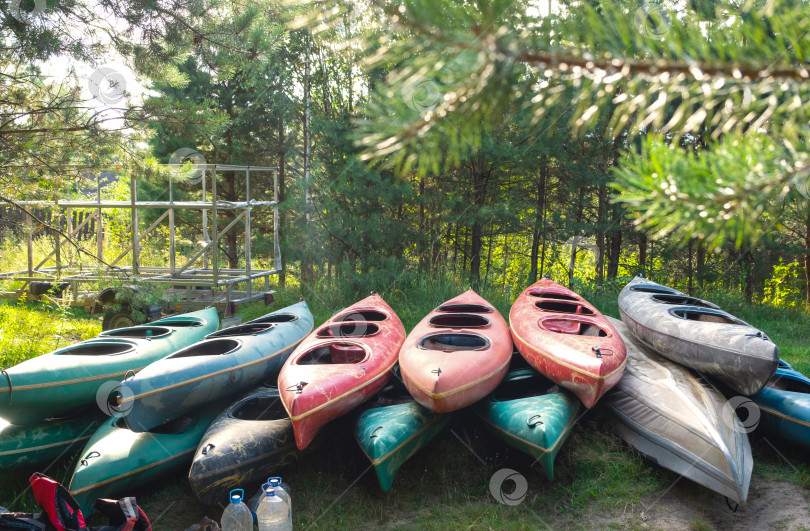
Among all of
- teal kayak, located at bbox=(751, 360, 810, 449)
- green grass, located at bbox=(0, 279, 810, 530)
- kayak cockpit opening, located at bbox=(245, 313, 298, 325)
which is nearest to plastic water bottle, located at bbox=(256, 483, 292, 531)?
green grass, located at bbox=(0, 279, 810, 530)

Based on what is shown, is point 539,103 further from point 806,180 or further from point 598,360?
point 598,360

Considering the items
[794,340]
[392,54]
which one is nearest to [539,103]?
[392,54]

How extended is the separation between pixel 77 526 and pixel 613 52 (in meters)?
3.20

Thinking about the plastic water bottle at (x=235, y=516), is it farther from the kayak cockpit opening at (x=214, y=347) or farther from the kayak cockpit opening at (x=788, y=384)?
the kayak cockpit opening at (x=788, y=384)

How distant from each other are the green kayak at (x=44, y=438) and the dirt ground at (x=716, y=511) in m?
3.85

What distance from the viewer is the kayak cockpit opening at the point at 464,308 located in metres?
5.82

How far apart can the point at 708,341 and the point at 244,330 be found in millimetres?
4271

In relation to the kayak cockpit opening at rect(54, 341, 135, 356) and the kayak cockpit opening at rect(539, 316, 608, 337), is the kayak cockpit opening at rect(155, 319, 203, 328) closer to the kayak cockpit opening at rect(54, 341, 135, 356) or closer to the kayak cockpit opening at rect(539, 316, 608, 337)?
the kayak cockpit opening at rect(54, 341, 135, 356)

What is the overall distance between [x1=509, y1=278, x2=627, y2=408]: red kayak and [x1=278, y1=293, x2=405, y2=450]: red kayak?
1233 mm

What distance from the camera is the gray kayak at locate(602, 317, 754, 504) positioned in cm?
333

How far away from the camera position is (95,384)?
3.98 m

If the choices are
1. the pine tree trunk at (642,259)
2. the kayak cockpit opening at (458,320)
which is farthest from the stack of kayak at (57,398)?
the pine tree trunk at (642,259)

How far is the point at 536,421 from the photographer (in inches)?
143

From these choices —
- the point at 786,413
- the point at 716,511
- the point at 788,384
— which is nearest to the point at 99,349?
the point at 716,511
